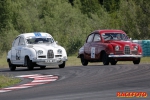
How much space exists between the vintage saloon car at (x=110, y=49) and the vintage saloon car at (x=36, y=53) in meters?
1.68

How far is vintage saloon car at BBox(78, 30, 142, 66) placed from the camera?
2455cm

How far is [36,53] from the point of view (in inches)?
940

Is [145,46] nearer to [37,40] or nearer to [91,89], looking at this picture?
[37,40]

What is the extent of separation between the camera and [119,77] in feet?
54.7

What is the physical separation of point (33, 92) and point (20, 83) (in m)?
3.34

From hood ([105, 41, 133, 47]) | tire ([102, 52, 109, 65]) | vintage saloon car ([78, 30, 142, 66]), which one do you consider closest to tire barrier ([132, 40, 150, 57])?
vintage saloon car ([78, 30, 142, 66])

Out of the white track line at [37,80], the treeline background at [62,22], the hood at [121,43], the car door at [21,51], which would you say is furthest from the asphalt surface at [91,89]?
the treeline background at [62,22]

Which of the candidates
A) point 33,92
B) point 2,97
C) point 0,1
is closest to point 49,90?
point 33,92

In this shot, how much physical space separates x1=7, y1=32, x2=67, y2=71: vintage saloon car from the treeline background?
66.1ft

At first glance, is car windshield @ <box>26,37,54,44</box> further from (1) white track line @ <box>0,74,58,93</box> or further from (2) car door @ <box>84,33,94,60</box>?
(1) white track line @ <box>0,74,58,93</box>

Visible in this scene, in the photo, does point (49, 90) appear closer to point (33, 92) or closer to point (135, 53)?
point (33, 92)

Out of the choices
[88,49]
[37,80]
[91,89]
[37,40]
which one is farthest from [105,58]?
[91,89]

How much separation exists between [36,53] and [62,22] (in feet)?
156

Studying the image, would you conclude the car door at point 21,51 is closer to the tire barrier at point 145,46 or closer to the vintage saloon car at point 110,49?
the vintage saloon car at point 110,49
